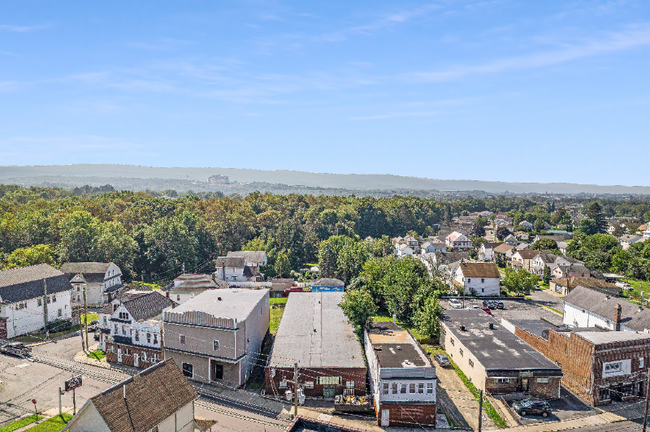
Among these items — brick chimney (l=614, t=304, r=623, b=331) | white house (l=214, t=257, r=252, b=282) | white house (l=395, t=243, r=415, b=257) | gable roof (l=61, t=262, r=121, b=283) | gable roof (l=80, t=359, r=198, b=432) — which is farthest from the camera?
white house (l=395, t=243, r=415, b=257)

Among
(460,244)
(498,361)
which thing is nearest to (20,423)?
(498,361)

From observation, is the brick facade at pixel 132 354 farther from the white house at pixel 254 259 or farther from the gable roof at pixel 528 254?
the gable roof at pixel 528 254

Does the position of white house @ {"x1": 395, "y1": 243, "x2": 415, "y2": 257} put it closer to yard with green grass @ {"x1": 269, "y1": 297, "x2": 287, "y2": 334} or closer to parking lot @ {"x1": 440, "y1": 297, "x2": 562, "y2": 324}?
parking lot @ {"x1": 440, "y1": 297, "x2": 562, "y2": 324}

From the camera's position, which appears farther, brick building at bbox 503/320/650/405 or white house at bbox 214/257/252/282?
white house at bbox 214/257/252/282

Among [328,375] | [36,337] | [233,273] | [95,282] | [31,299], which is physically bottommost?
[36,337]

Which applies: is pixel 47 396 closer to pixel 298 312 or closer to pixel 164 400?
pixel 164 400

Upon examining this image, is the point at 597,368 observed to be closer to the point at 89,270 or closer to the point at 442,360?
the point at 442,360

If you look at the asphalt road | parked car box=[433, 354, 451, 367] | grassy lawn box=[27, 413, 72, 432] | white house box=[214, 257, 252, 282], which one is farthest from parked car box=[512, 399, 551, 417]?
white house box=[214, 257, 252, 282]
